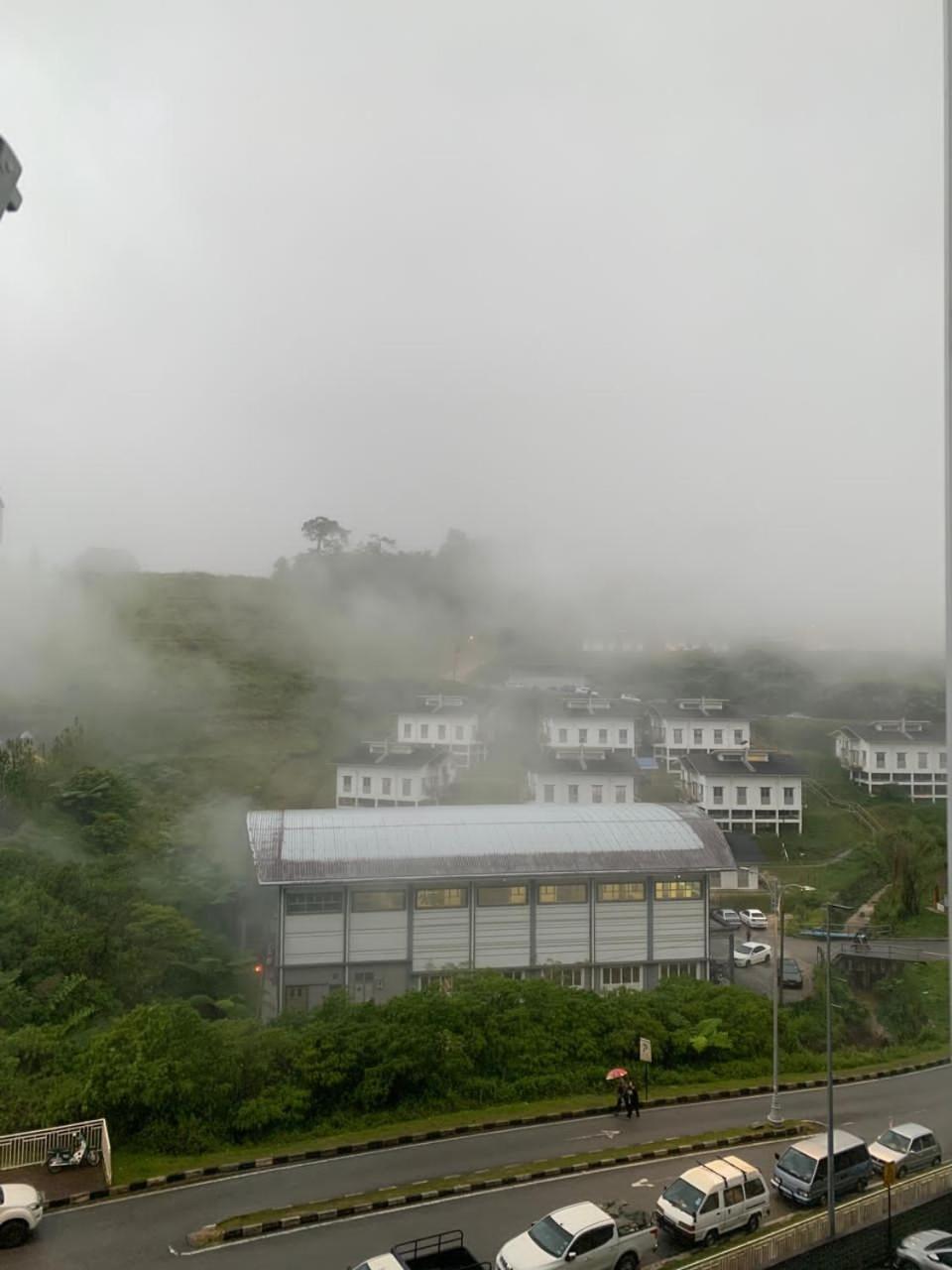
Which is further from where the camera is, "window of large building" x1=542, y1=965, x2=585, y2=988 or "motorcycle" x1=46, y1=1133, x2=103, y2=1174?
"window of large building" x1=542, y1=965, x2=585, y2=988

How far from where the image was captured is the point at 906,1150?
31.6ft

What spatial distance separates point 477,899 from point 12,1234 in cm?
928

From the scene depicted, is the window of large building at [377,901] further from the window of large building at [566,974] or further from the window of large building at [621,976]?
the window of large building at [621,976]

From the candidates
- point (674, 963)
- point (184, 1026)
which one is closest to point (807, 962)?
point (674, 963)

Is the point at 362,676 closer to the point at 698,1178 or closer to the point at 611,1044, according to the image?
the point at 611,1044

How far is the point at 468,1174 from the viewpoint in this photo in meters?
9.48

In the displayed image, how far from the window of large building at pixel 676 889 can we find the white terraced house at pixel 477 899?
0.03 m

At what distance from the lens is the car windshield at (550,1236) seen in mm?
7121

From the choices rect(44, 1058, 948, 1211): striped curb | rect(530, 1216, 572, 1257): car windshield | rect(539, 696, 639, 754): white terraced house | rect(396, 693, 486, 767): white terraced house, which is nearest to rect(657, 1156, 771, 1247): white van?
rect(530, 1216, 572, 1257): car windshield

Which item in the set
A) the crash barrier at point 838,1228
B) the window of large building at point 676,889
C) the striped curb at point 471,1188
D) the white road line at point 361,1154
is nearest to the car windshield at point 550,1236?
the crash barrier at point 838,1228

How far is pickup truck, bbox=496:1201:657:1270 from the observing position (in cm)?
707

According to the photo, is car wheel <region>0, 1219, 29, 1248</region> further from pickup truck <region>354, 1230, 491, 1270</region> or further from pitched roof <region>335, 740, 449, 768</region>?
pitched roof <region>335, 740, 449, 768</region>

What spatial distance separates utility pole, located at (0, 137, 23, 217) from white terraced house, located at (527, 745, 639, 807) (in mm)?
21499

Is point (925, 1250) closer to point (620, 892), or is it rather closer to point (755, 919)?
point (620, 892)
